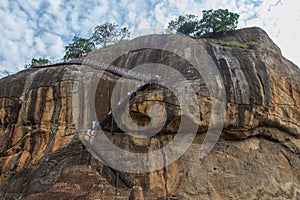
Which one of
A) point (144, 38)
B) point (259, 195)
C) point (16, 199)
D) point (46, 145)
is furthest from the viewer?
point (144, 38)

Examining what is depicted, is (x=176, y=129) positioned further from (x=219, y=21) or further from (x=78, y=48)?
(x=78, y=48)

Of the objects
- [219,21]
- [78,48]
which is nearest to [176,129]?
[219,21]

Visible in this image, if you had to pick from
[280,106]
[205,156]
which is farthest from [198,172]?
[280,106]

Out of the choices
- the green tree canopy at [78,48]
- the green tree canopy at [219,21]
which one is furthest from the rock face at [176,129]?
the green tree canopy at [78,48]

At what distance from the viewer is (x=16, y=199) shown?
15.0 meters

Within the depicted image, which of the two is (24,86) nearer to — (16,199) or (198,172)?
(16,199)

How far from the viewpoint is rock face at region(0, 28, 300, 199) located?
16.1 meters

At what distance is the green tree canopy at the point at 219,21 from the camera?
28672mm

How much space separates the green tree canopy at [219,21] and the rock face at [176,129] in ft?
26.7

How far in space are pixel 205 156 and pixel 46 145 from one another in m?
9.24

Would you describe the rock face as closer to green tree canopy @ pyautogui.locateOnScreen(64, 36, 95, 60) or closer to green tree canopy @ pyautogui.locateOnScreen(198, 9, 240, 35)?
green tree canopy @ pyautogui.locateOnScreen(198, 9, 240, 35)

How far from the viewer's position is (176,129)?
17.4 meters

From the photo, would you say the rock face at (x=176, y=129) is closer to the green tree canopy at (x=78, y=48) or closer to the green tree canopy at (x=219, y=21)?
the green tree canopy at (x=219, y=21)

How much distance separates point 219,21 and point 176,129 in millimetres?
15574
